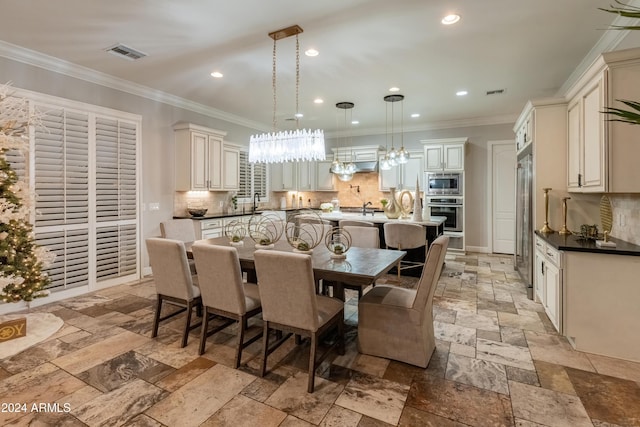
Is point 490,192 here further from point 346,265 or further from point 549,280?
point 346,265

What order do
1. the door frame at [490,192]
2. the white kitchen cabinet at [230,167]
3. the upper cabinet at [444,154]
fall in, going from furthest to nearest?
1. the door frame at [490,192]
2. the upper cabinet at [444,154]
3. the white kitchen cabinet at [230,167]

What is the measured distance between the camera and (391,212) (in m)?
5.23

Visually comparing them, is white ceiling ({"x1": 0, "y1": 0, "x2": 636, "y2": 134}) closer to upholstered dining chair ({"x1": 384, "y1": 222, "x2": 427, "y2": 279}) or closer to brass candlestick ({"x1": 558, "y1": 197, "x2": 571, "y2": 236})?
brass candlestick ({"x1": 558, "y1": 197, "x2": 571, "y2": 236})

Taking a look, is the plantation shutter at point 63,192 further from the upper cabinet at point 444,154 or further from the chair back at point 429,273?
the upper cabinet at point 444,154

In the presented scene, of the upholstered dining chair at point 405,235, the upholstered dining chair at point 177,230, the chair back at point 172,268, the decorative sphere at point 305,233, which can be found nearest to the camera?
the chair back at point 172,268

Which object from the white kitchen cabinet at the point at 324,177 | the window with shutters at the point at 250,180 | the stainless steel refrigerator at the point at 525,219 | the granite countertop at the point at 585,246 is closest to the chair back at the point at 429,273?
the granite countertop at the point at 585,246

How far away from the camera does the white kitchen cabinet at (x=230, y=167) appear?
628 cm

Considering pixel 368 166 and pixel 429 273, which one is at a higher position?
pixel 368 166

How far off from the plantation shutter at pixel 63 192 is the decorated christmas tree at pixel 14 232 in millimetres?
572

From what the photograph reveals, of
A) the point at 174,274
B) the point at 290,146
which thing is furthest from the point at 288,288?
the point at 290,146

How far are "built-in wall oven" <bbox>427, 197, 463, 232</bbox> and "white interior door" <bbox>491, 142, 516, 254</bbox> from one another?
0.80 metres

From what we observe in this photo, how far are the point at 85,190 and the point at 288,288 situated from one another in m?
3.66

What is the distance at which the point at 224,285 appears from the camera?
99.4 inches

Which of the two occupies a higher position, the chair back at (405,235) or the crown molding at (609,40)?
the crown molding at (609,40)
